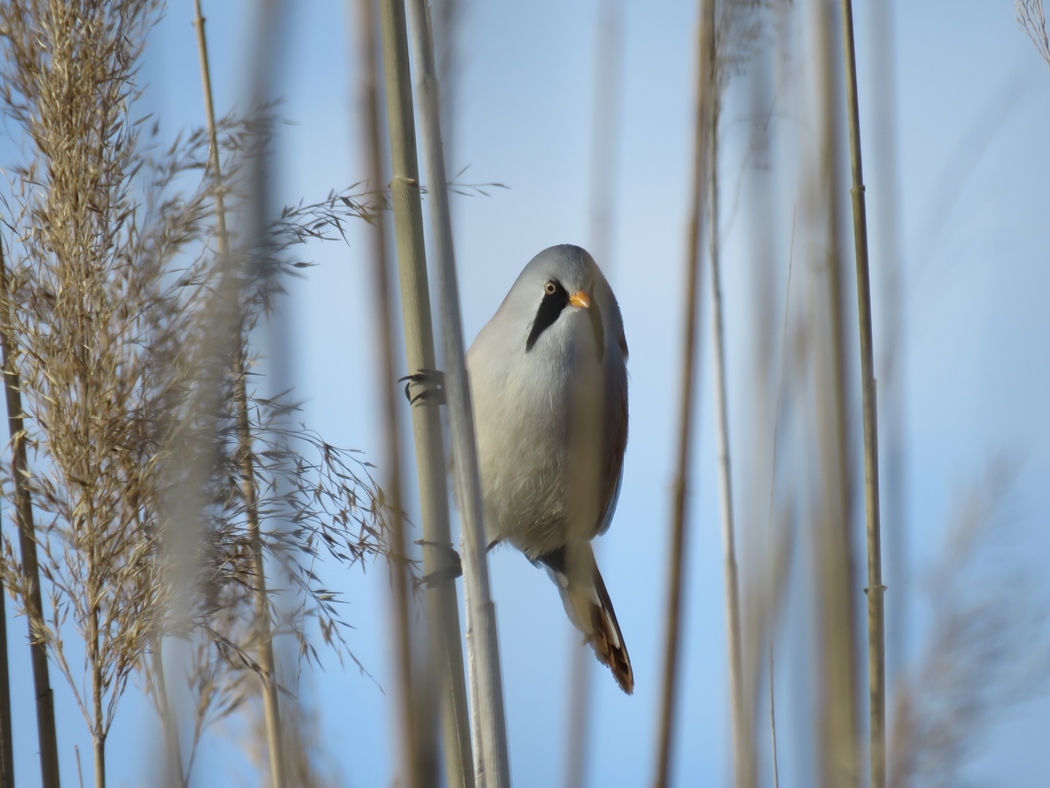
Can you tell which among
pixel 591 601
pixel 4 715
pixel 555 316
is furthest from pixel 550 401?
pixel 4 715

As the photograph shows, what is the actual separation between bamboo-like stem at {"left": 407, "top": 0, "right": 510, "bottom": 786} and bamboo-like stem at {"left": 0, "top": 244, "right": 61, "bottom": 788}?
88 cm

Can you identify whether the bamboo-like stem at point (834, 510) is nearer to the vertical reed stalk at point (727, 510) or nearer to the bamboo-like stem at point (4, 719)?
the vertical reed stalk at point (727, 510)

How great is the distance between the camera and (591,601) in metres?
2.22

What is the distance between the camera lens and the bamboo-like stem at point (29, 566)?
56.6 inches

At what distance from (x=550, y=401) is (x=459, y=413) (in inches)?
40.5

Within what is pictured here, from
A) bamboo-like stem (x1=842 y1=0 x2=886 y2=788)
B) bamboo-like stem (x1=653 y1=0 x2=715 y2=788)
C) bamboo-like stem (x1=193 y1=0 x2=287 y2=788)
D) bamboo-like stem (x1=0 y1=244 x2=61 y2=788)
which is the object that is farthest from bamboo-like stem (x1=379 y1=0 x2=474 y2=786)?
bamboo-like stem (x1=0 y1=244 x2=61 y2=788)

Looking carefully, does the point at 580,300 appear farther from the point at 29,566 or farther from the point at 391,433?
the point at 391,433

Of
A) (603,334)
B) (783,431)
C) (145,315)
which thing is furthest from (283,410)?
(603,334)

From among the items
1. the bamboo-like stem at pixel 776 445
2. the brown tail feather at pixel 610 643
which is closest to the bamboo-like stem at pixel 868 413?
the bamboo-like stem at pixel 776 445

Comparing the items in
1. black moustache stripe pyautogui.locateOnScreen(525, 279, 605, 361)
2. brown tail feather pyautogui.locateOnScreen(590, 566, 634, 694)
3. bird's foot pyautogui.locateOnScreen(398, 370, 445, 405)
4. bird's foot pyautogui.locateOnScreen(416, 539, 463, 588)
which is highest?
black moustache stripe pyautogui.locateOnScreen(525, 279, 605, 361)

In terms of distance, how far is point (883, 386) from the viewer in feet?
3.94

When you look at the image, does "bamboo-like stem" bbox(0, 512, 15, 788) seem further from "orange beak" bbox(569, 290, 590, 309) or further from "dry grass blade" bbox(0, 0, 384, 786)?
"orange beak" bbox(569, 290, 590, 309)

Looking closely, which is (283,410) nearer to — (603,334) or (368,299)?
(368,299)

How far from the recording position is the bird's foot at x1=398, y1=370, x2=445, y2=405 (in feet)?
3.02
